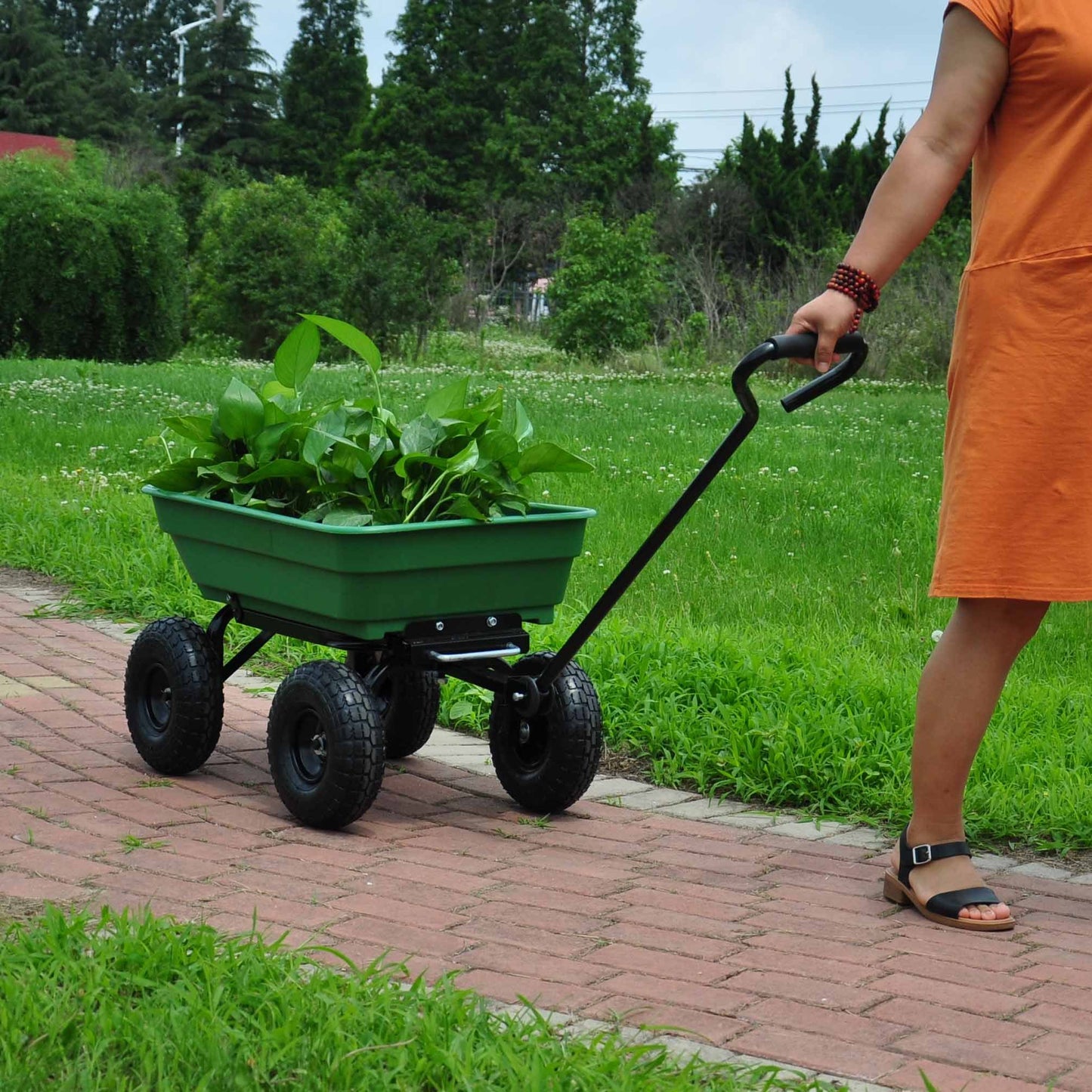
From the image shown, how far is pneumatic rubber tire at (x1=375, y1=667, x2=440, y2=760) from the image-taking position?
412cm

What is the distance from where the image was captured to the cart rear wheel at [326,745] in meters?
3.37

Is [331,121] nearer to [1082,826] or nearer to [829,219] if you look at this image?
[829,219]

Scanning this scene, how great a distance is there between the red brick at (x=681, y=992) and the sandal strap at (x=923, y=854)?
2.01 feet

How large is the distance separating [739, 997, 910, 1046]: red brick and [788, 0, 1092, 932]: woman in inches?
22.9

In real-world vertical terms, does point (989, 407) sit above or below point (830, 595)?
above

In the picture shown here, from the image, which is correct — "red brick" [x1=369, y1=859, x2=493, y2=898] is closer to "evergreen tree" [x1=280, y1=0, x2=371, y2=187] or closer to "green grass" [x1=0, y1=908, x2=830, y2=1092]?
"green grass" [x1=0, y1=908, x2=830, y2=1092]

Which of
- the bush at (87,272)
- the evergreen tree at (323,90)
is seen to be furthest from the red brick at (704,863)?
the evergreen tree at (323,90)

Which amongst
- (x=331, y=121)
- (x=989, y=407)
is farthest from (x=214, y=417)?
(x=331, y=121)

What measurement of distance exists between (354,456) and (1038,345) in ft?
5.10

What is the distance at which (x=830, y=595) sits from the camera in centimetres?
586

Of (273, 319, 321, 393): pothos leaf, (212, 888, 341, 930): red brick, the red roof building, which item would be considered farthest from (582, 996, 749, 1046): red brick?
the red roof building

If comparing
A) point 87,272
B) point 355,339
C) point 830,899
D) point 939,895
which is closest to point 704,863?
point 830,899

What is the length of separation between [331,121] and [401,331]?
33181 mm

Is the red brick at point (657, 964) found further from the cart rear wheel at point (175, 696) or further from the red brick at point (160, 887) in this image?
the cart rear wheel at point (175, 696)
